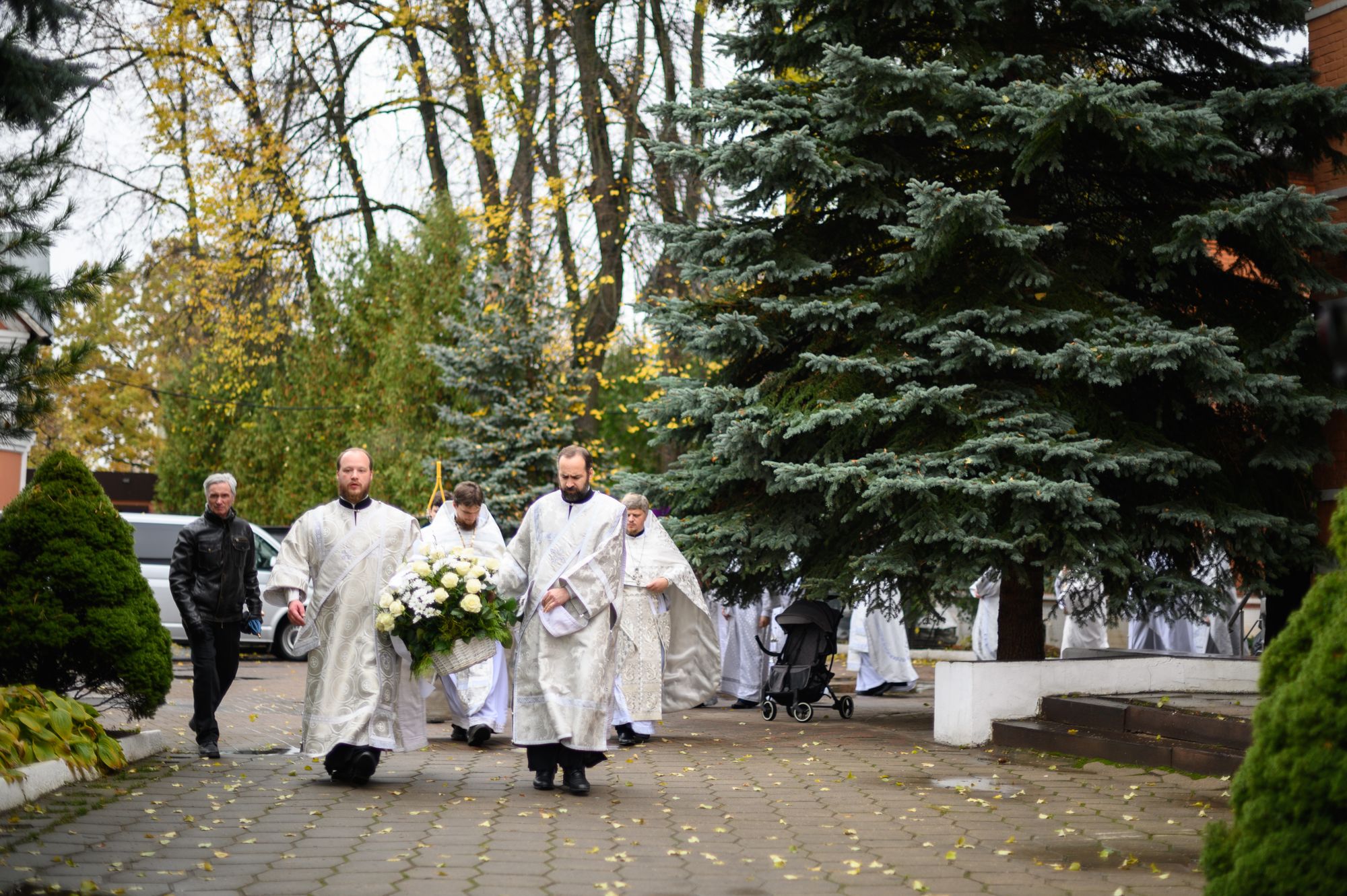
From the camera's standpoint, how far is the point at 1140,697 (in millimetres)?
11516

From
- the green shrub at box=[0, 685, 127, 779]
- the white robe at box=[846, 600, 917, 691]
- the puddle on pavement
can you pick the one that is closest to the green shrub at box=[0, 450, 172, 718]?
the green shrub at box=[0, 685, 127, 779]

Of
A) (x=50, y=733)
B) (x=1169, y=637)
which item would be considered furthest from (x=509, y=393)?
(x=50, y=733)

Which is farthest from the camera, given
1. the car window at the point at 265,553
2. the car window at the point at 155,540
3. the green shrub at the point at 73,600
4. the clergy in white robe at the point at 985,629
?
the car window at the point at 155,540

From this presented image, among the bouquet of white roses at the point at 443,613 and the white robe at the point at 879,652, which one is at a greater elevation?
the bouquet of white roses at the point at 443,613

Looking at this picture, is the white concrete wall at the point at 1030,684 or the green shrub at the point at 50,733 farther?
the white concrete wall at the point at 1030,684

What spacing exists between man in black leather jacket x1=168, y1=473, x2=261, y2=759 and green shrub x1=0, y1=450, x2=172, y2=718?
55 centimetres

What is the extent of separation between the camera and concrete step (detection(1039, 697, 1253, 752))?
9688 millimetres

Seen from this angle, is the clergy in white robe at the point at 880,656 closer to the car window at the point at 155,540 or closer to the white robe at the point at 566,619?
the white robe at the point at 566,619

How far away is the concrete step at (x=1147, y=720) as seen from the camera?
9688 millimetres

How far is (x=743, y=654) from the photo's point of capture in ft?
52.6

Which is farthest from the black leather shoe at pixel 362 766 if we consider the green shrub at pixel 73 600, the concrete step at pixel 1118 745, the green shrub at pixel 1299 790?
the green shrub at pixel 1299 790

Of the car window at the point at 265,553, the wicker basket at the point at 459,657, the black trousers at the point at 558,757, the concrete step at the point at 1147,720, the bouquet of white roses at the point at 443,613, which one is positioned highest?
the car window at the point at 265,553

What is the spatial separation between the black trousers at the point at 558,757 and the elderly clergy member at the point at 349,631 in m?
0.75

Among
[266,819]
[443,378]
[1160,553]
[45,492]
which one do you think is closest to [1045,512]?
[1160,553]
